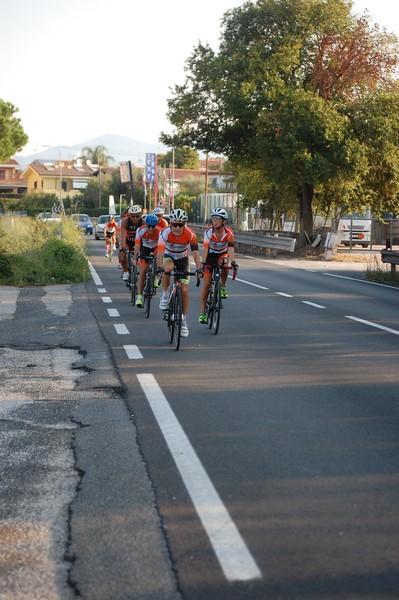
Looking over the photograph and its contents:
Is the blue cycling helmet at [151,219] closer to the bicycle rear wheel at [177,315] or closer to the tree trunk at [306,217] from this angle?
the bicycle rear wheel at [177,315]

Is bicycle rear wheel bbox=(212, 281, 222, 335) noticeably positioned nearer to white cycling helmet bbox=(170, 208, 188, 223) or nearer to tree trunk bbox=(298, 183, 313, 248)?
white cycling helmet bbox=(170, 208, 188, 223)

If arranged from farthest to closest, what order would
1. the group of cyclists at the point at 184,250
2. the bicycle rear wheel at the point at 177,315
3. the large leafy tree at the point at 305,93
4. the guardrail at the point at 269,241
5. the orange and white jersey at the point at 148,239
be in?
the guardrail at the point at 269,241, the large leafy tree at the point at 305,93, the orange and white jersey at the point at 148,239, the group of cyclists at the point at 184,250, the bicycle rear wheel at the point at 177,315

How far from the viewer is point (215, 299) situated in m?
12.9

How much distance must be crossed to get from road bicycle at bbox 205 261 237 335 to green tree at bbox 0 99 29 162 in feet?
203

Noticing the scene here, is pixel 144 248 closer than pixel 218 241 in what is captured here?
No

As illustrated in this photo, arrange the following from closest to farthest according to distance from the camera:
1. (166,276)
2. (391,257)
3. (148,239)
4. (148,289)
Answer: (166,276)
(148,289)
(148,239)
(391,257)

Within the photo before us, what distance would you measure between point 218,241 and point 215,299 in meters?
0.96

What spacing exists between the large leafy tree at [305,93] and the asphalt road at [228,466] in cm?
2523

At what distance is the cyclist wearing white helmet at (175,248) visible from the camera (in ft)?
39.5

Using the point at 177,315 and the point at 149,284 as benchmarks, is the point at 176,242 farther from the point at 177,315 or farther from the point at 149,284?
the point at 149,284

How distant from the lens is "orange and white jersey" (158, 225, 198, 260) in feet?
40.2

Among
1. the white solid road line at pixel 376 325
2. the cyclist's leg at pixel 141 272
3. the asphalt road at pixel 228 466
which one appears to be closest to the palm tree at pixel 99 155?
the cyclist's leg at pixel 141 272

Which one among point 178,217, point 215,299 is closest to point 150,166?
point 215,299

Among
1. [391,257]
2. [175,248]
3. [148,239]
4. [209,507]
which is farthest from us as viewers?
[391,257]
